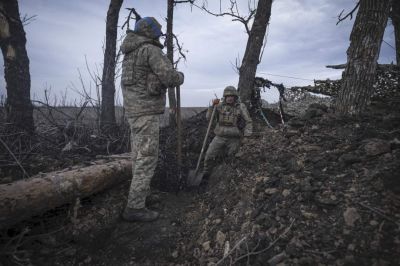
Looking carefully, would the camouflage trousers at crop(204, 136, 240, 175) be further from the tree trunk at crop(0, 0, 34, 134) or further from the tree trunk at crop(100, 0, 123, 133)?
the tree trunk at crop(0, 0, 34, 134)

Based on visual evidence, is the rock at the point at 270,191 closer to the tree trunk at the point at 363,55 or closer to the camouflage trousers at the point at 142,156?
the camouflage trousers at the point at 142,156

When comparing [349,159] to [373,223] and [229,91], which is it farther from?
[229,91]

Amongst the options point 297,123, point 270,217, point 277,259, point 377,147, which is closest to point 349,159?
point 377,147

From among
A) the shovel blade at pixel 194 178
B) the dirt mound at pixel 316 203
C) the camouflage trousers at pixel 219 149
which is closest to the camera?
the dirt mound at pixel 316 203

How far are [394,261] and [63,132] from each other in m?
5.96

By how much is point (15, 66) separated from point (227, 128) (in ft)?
14.2

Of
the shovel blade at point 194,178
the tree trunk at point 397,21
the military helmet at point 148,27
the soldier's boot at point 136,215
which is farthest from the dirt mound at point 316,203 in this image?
the tree trunk at point 397,21

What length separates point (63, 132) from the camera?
601 cm

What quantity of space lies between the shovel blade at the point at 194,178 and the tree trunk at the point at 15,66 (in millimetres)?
3174

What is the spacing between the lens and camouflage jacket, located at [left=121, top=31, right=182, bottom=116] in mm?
3605

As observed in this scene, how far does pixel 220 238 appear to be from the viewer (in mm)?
3080

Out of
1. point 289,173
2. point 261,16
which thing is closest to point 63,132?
point 289,173

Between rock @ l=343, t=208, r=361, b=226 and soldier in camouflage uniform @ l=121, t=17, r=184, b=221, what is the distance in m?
2.31

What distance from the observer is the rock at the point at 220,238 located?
302 cm
